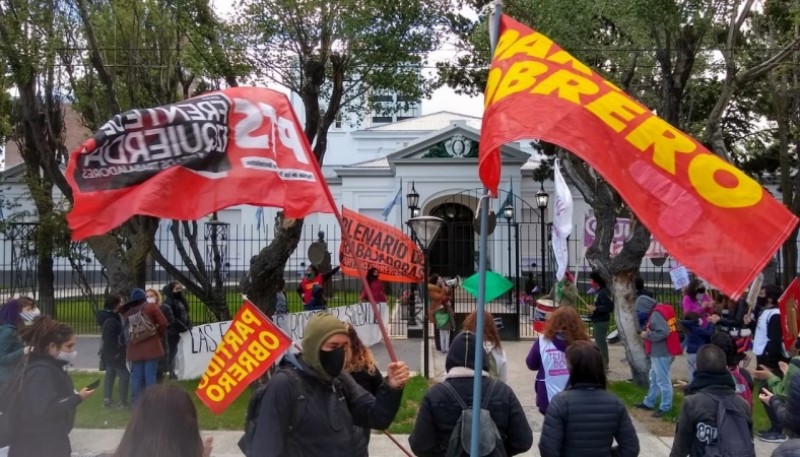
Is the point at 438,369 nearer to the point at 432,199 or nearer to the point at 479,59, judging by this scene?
the point at 479,59

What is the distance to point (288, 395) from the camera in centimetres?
339

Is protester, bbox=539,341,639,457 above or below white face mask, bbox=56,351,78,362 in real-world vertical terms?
below

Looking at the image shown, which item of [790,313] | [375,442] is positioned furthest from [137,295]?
[790,313]

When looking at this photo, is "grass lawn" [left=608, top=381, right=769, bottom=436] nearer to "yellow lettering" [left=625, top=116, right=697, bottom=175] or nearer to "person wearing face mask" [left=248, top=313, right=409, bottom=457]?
"person wearing face mask" [left=248, top=313, right=409, bottom=457]

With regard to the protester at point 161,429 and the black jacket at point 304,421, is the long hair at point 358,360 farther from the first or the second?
the protester at point 161,429

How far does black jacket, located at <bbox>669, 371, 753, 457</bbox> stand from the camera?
14.6 feet

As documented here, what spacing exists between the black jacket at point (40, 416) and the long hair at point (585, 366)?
328cm

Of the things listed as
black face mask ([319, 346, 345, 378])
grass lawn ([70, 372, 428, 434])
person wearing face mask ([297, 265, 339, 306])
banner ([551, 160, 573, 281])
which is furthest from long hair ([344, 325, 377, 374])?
person wearing face mask ([297, 265, 339, 306])

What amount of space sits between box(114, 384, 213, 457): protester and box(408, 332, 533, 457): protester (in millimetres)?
1642

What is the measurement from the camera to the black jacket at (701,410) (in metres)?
4.46

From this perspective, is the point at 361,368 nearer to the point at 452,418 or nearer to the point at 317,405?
the point at 452,418

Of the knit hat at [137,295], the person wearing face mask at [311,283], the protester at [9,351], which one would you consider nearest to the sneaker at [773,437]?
the knit hat at [137,295]

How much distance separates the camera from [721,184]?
303 centimetres

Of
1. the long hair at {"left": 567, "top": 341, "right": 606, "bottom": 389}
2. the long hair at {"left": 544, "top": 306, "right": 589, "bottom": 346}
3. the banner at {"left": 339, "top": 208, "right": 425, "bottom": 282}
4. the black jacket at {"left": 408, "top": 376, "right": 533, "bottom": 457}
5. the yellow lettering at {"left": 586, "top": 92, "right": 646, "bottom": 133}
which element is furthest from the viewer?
the banner at {"left": 339, "top": 208, "right": 425, "bottom": 282}
